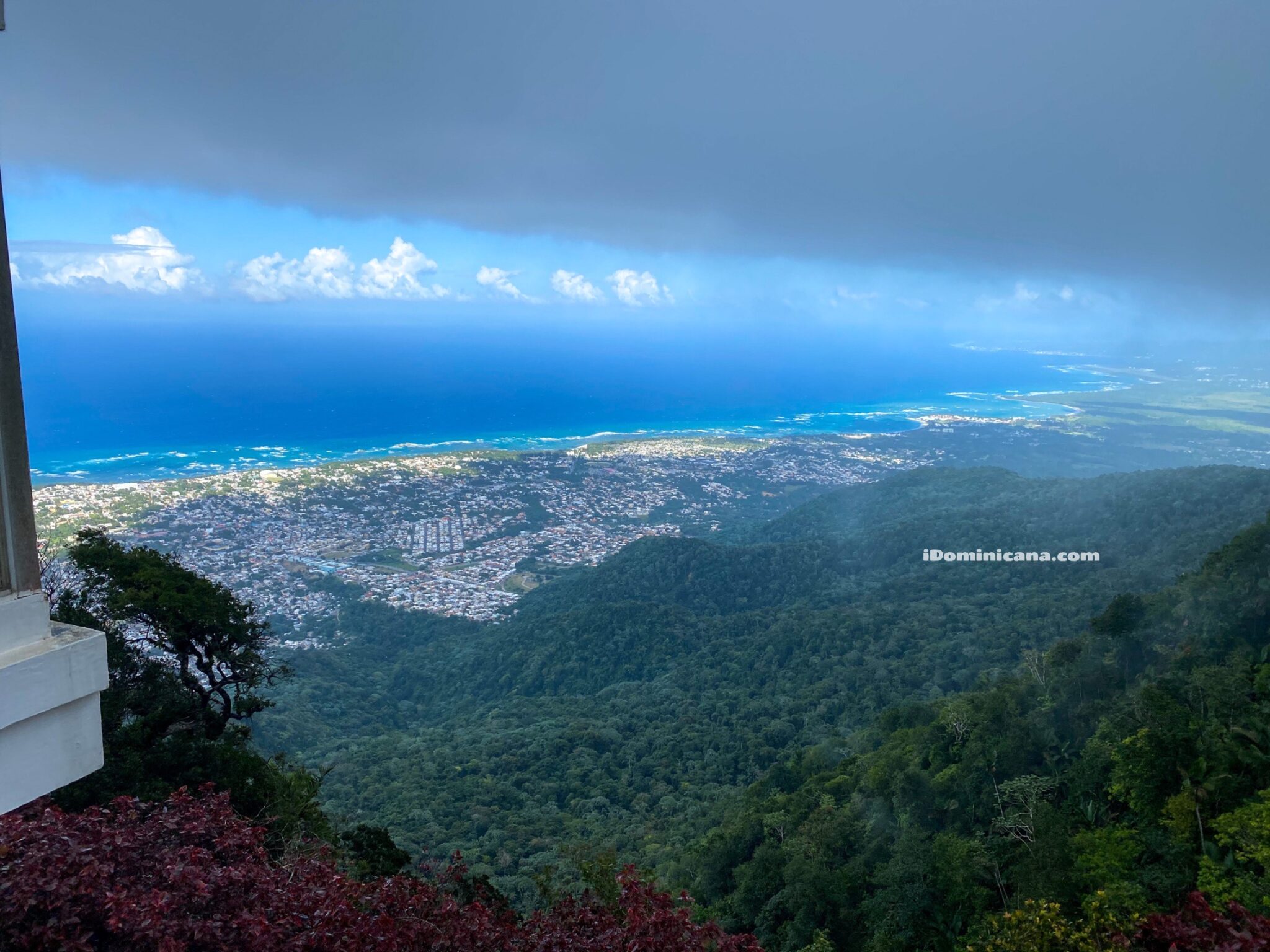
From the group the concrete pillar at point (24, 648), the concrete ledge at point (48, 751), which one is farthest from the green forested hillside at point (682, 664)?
the concrete pillar at point (24, 648)

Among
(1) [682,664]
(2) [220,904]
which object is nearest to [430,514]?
(1) [682,664]

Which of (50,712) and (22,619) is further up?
(22,619)

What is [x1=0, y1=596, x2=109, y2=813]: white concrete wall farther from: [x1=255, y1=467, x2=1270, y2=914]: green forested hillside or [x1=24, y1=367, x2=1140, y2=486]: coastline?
[x1=24, y1=367, x2=1140, y2=486]: coastline

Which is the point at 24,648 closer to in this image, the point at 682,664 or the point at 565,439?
the point at 682,664

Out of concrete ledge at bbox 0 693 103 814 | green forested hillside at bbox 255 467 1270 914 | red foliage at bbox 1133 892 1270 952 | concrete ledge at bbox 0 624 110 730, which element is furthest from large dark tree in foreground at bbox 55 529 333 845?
red foliage at bbox 1133 892 1270 952

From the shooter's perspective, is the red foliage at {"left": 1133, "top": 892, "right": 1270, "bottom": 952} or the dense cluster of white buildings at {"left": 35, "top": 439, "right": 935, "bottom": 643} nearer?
the red foliage at {"left": 1133, "top": 892, "right": 1270, "bottom": 952}

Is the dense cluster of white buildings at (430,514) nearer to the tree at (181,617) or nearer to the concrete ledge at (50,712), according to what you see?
the tree at (181,617)

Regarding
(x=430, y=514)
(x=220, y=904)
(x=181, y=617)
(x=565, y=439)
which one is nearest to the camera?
(x=220, y=904)
